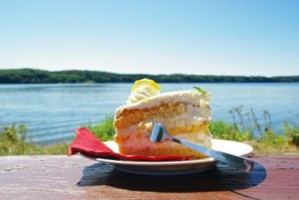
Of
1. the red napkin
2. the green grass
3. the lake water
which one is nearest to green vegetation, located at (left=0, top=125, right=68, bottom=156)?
the green grass

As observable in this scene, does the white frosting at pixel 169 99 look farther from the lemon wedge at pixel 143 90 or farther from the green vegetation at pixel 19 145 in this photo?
the green vegetation at pixel 19 145

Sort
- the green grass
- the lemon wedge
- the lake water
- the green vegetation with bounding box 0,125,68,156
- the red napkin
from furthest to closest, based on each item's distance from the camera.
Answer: the lake water → the green vegetation with bounding box 0,125,68,156 → the green grass → the lemon wedge → the red napkin

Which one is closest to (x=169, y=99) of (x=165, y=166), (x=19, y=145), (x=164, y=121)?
(x=164, y=121)

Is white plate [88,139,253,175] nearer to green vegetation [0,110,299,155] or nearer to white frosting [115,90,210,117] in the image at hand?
white frosting [115,90,210,117]

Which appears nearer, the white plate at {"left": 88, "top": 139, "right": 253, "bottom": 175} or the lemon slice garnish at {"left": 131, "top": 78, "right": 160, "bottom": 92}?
the white plate at {"left": 88, "top": 139, "right": 253, "bottom": 175}

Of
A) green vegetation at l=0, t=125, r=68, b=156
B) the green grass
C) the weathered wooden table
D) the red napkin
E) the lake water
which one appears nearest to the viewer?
the weathered wooden table

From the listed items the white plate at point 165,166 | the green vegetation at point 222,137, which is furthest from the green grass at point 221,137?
the white plate at point 165,166

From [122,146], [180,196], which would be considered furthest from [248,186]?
[122,146]
